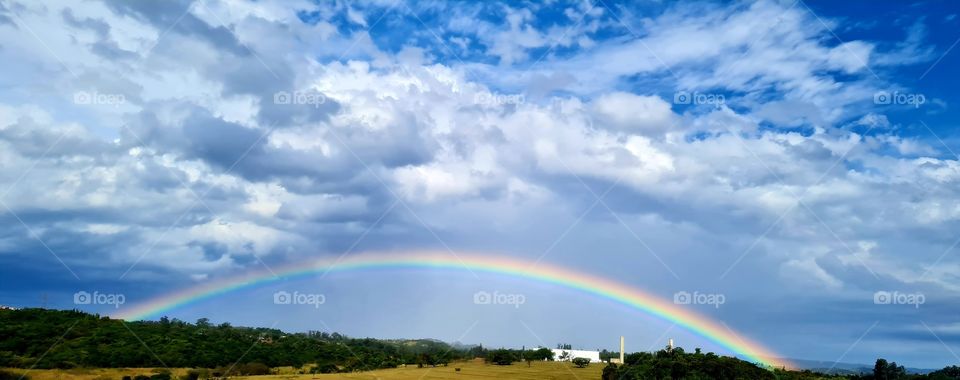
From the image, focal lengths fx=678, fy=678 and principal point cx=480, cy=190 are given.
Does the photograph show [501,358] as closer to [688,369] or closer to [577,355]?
[577,355]

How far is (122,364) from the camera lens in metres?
80.2

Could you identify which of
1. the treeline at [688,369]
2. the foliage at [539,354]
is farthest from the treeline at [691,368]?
the foliage at [539,354]

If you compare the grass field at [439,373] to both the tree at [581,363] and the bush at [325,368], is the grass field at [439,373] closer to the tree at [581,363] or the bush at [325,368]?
the tree at [581,363]

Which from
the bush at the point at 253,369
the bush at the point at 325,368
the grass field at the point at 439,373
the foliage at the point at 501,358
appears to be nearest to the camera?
the grass field at the point at 439,373

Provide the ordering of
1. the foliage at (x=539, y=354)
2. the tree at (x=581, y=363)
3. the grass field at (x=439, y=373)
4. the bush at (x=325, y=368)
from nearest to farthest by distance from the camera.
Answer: the grass field at (x=439, y=373) < the bush at (x=325, y=368) < the tree at (x=581, y=363) < the foliage at (x=539, y=354)

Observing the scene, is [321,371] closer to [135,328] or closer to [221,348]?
[221,348]

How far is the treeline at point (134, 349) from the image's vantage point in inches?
3142

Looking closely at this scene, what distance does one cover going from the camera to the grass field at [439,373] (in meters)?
72.3

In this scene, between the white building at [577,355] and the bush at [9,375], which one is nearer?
the bush at [9,375]

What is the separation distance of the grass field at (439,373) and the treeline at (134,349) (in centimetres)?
345

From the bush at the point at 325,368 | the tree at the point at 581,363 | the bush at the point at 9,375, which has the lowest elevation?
the bush at the point at 9,375

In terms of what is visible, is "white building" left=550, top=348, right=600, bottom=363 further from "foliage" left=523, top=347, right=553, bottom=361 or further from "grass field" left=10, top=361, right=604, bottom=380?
"grass field" left=10, top=361, right=604, bottom=380

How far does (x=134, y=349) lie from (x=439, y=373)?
39123 millimetres

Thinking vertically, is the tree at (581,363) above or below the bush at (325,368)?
above
